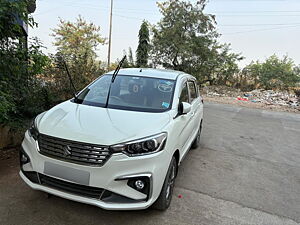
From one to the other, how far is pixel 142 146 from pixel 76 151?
1.96 ft

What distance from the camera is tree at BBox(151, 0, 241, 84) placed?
17906 millimetres

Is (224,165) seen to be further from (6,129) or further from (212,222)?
(6,129)

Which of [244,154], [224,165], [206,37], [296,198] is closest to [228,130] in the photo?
[244,154]

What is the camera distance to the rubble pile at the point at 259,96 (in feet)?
48.0

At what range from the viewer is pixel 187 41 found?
58.7 feet

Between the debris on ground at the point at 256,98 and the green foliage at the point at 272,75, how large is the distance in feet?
6.02

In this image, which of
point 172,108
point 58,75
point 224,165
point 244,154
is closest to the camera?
point 172,108

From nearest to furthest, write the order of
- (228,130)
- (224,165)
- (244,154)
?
(224,165) < (244,154) < (228,130)

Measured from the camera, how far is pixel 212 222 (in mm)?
2346

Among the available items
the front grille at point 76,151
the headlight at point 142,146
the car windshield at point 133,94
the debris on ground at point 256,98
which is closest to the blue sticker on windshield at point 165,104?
the car windshield at point 133,94

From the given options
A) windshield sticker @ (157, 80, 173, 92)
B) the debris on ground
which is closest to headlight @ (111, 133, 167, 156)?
windshield sticker @ (157, 80, 173, 92)

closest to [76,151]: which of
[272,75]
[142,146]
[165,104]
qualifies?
[142,146]

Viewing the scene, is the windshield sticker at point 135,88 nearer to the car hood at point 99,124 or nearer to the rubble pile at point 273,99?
the car hood at point 99,124

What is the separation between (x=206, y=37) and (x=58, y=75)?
636 inches
